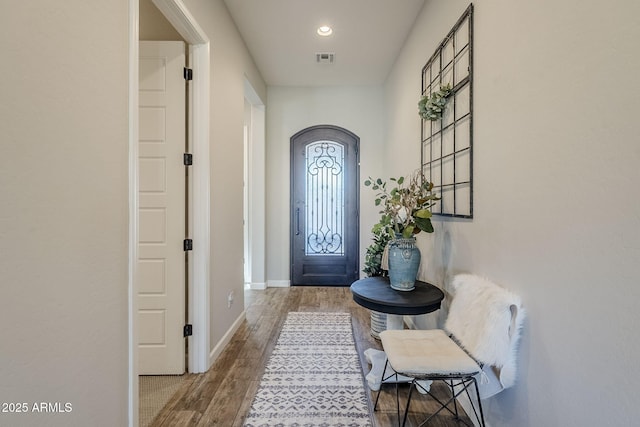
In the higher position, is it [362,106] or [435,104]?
[362,106]

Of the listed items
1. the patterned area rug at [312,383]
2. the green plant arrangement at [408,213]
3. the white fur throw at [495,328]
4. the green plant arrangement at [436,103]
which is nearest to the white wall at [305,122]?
the patterned area rug at [312,383]

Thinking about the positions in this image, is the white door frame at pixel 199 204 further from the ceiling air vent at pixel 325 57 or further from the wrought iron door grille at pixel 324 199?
the wrought iron door grille at pixel 324 199

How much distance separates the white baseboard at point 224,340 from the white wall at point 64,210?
106cm

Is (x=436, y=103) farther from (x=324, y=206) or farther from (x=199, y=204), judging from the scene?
(x=324, y=206)

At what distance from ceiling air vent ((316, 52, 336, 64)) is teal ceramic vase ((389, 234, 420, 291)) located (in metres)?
2.57

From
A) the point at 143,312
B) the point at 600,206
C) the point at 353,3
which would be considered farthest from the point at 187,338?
the point at 353,3

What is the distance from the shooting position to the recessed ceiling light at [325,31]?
3098mm

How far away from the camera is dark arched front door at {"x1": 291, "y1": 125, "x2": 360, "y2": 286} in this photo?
4676 millimetres

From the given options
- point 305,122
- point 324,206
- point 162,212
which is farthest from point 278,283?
point 162,212

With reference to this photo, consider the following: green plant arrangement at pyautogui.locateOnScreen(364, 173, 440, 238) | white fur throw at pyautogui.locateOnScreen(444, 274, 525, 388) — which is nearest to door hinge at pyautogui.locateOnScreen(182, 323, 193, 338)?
green plant arrangement at pyautogui.locateOnScreen(364, 173, 440, 238)

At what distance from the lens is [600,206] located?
0.96 metres

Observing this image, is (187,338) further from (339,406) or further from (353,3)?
(353,3)

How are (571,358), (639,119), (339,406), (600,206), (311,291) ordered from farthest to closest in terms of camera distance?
(311,291) → (339,406) → (571,358) → (600,206) → (639,119)

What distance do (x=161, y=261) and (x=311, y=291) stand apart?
255 centimetres
